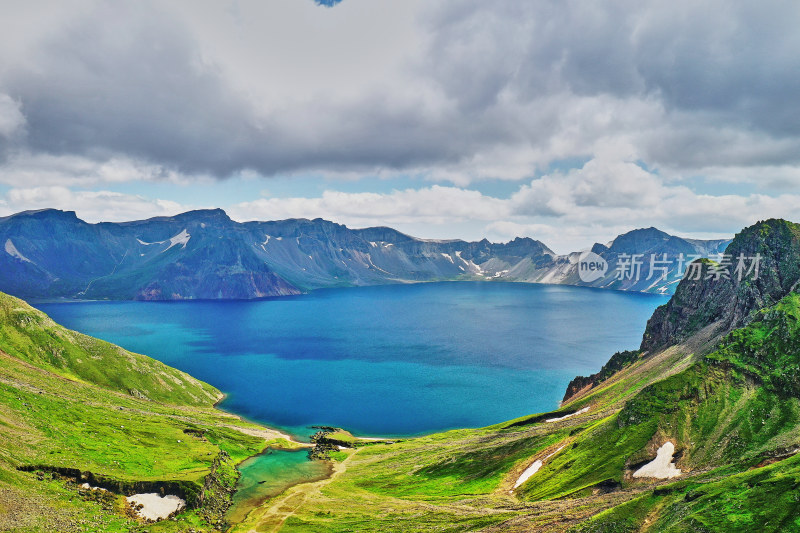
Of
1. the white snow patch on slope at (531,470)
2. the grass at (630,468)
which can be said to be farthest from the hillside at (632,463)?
the white snow patch on slope at (531,470)

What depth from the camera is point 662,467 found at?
78938 millimetres

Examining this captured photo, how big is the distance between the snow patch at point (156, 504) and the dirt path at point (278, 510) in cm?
A: 1260

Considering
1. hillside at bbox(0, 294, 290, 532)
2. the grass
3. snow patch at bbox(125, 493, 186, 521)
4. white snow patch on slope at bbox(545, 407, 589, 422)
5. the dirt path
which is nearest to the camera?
the grass

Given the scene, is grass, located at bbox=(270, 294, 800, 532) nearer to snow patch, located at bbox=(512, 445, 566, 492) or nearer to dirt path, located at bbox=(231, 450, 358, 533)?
dirt path, located at bbox=(231, 450, 358, 533)

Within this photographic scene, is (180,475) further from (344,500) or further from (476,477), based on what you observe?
(476,477)

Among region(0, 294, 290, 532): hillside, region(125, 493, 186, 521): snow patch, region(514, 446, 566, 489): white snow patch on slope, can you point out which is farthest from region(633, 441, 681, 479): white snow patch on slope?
region(125, 493, 186, 521): snow patch

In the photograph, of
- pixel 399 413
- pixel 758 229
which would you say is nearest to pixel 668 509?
pixel 399 413

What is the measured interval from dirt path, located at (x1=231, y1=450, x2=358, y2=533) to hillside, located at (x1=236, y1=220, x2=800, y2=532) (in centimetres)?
46

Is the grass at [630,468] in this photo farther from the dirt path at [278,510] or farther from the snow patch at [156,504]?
the snow patch at [156,504]

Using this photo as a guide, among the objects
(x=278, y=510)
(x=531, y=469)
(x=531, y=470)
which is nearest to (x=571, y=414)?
(x=531, y=469)

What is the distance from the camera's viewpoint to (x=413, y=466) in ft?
368

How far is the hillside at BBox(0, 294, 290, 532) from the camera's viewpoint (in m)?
73.9

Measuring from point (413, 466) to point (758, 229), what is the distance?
138 metres

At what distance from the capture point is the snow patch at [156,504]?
82312mm
